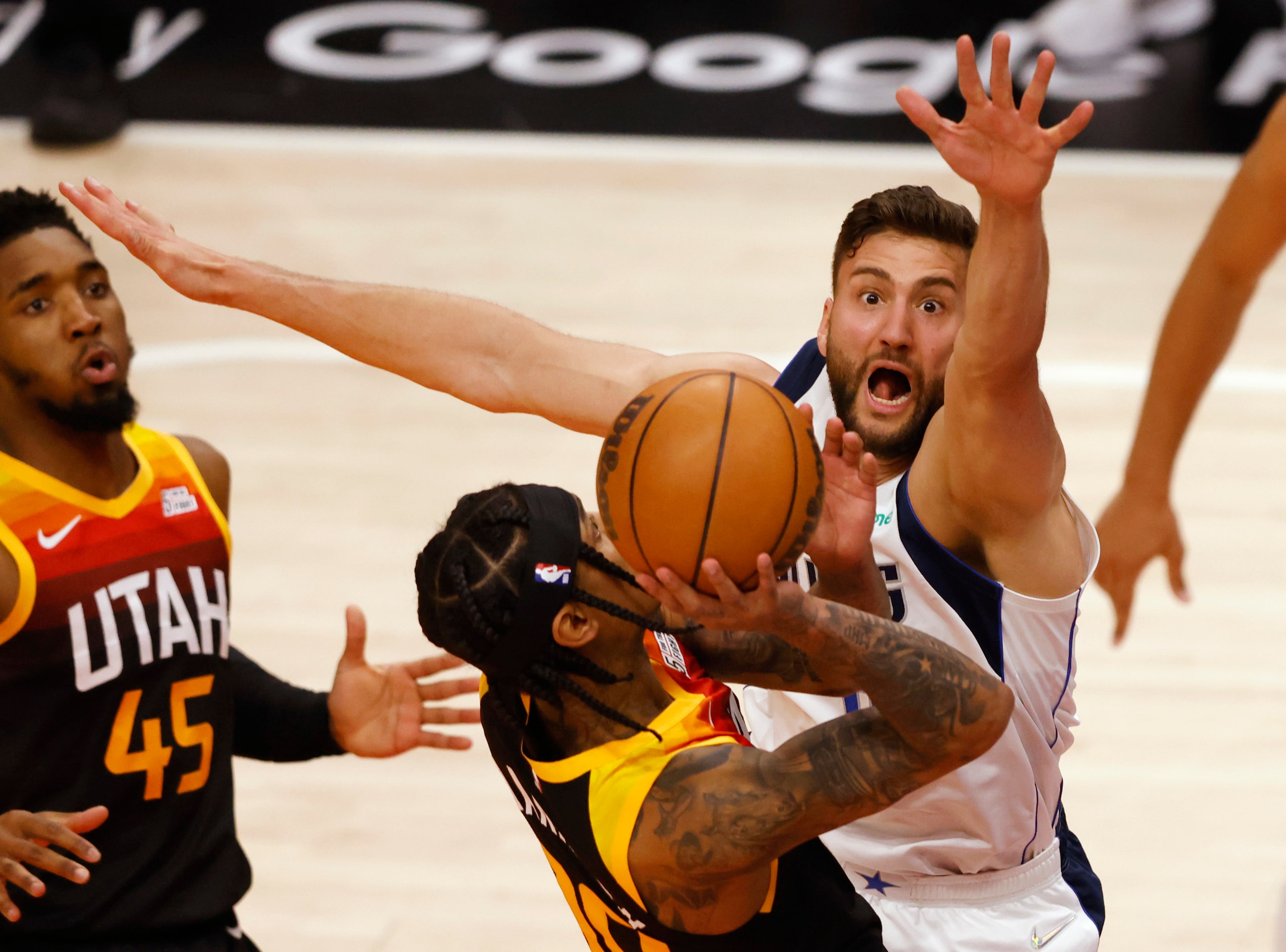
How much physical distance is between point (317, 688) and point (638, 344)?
3063 millimetres

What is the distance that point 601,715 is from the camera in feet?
9.63

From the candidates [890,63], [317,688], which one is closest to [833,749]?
[317,688]

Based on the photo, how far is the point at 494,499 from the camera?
2.92 metres

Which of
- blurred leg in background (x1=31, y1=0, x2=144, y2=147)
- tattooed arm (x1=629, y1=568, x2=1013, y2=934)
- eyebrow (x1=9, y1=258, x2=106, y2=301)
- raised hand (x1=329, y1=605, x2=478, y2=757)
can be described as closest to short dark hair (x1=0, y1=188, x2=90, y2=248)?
eyebrow (x1=9, y1=258, x2=106, y2=301)

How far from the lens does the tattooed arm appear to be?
2674 millimetres

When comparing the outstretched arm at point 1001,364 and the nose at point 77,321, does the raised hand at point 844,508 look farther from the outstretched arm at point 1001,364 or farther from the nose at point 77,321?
the nose at point 77,321

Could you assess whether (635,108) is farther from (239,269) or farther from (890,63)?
(239,269)

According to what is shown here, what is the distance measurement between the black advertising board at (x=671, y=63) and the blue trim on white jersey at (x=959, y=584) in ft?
26.1

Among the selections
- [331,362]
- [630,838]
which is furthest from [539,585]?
[331,362]

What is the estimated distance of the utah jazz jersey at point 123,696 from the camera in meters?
3.66

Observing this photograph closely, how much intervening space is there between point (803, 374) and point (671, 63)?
335 inches

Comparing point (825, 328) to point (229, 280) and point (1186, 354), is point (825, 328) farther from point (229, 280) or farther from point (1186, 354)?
point (229, 280)

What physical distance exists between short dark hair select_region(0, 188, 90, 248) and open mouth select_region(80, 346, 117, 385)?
29 cm

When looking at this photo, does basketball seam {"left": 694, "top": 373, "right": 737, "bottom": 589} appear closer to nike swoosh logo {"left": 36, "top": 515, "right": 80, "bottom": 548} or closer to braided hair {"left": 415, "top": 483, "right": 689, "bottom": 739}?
braided hair {"left": 415, "top": 483, "right": 689, "bottom": 739}
